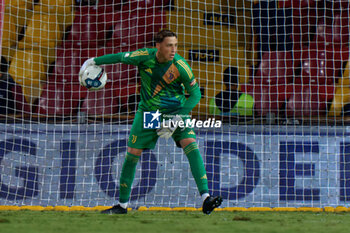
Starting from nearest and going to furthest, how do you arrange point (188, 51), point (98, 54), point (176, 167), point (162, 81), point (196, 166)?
point (196, 166) → point (162, 81) → point (176, 167) → point (188, 51) → point (98, 54)

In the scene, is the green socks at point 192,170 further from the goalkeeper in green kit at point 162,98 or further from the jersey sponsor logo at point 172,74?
the jersey sponsor logo at point 172,74

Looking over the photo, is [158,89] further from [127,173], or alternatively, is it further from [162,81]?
[127,173]

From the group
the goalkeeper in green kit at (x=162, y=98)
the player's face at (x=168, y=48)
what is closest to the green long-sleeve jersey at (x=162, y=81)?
the goalkeeper in green kit at (x=162, y=98)

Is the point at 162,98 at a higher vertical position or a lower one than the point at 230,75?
lower

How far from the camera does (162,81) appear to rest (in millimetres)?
5312

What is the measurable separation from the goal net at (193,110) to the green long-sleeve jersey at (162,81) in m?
1.79

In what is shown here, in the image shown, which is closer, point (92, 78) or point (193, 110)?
point (92, 78)

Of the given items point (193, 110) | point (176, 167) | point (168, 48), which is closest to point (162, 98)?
point (168, 48)

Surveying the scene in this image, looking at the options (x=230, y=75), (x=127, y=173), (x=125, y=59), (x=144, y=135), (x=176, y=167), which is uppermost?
(x=230, y=75)

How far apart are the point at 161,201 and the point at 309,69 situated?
2.89m

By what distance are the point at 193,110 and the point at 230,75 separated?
2.29 feet

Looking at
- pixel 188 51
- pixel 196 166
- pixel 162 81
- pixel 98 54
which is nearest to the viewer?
pixel 196 166

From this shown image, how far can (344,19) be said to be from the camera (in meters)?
8.73

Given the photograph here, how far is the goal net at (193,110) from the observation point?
700 centimetres
